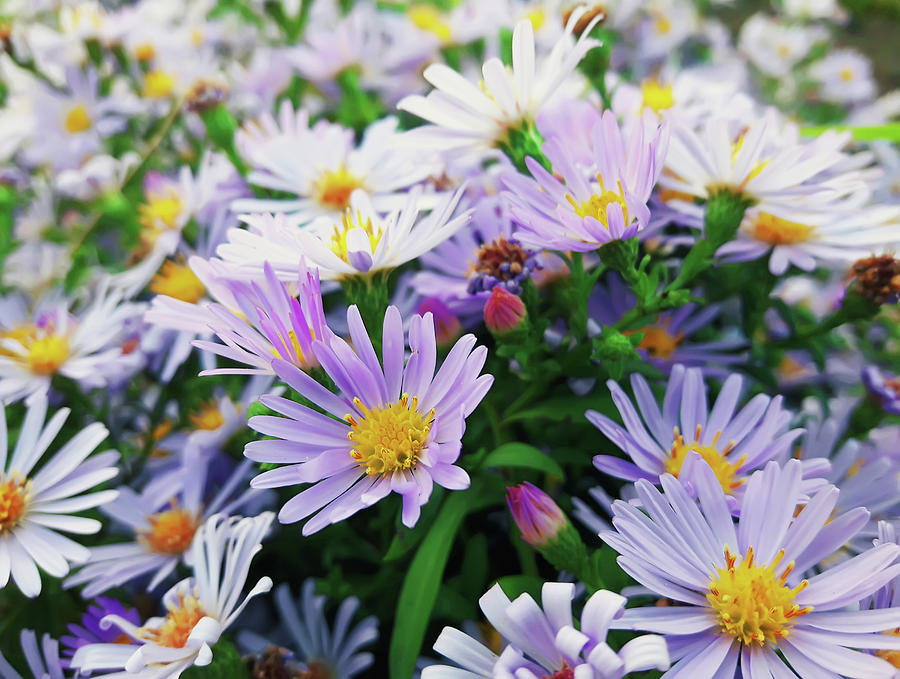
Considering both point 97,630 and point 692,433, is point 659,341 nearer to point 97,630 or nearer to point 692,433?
point 692,433

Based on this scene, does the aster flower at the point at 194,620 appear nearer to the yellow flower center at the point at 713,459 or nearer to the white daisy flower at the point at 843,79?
the yellow flower center at the point at 713,459

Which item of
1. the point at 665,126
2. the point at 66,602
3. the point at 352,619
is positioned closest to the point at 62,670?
the point at 66,602

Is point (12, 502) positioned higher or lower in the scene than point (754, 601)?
lower

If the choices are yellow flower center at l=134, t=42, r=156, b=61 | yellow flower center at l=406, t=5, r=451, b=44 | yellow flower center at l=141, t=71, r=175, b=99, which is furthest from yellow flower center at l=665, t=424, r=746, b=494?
yellow flower center at l=134, t=42, r=156, b=61

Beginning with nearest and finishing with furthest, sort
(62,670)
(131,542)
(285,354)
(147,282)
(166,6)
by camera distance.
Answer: (285,354) → (62,670) → (131,542) → (147,282) → (166,6)

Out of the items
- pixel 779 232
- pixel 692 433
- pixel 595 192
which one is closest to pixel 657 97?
pixel 779 232

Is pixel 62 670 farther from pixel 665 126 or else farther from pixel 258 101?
pixel 258 101

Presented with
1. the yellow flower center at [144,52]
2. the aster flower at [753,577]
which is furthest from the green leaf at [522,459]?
the yellow flower center at [144,52]
